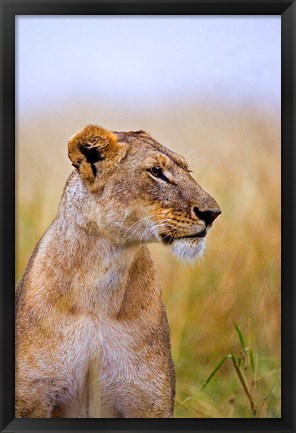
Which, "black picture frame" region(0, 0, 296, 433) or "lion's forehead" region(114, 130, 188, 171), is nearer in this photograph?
"lion's forehead" region(114, 130, 188, 171)

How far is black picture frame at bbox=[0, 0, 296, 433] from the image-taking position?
2908 mm

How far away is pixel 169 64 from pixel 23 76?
620 millimetres

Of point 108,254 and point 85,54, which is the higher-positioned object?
point 85,54

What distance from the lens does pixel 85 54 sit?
9.55 ft

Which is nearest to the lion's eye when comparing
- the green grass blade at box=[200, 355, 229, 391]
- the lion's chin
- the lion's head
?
the lion's head

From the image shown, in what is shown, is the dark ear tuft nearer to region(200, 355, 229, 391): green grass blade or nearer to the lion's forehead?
the lion's forehead

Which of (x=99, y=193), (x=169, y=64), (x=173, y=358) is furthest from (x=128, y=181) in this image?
(x=173, y=358)

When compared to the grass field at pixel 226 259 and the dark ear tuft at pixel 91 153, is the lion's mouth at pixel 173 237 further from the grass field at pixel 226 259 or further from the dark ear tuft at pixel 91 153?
the dark ear tuft at pixel 91 153

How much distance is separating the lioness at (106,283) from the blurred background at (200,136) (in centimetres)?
12

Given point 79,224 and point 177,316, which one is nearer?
point 79,224

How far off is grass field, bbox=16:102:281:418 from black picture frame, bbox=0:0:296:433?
0.12 feet

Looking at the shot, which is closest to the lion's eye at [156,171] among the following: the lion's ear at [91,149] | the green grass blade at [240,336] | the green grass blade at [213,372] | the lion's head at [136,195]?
the lion's head at [136,195]
